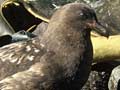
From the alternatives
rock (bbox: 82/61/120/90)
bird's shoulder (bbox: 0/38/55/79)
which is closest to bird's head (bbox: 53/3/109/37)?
bird's shoulder (bbox: 0/38/55/79)

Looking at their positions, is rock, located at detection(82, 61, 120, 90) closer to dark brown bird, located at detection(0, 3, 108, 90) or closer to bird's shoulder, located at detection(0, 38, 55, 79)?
dark brown bird, located at detection(0, 3, 108, 90)

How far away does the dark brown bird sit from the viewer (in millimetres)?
4922

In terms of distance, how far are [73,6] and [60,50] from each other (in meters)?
0.36

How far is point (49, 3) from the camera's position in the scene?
6.89 m

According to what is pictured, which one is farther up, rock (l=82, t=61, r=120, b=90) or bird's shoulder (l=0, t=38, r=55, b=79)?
bird's shoulder (l=0, t=38, r=55, b=79)

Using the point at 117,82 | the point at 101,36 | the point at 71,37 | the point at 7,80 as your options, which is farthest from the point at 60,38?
the point at 117,82

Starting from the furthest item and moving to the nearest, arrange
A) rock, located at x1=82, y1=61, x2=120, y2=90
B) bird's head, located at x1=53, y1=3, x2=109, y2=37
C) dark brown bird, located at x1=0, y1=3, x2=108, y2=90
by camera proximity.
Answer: rock, located at x1=82, y1=61, x2=120, y2=90
bird's head, located at x1=53, y1=3, x2=109, y2=37
dark brown bird, located at x1=0, y1=3, x2=108, y2=90

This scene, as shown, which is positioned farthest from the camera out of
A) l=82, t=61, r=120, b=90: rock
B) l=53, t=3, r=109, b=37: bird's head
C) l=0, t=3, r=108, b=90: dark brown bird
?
l=82, t=61, r=120, b=90: rock

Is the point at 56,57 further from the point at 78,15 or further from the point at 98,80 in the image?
the point at 98,80

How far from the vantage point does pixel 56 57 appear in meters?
5.00

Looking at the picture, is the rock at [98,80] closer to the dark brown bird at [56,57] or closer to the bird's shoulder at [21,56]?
the dark brown bird at [56,57]

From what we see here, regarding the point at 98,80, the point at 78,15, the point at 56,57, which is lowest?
the point at 98,80

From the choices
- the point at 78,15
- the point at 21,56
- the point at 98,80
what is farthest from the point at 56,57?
the point at 98,80

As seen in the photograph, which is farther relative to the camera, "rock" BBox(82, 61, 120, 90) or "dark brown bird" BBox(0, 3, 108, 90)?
"rock" BBox(82, 61, 120, 90)
